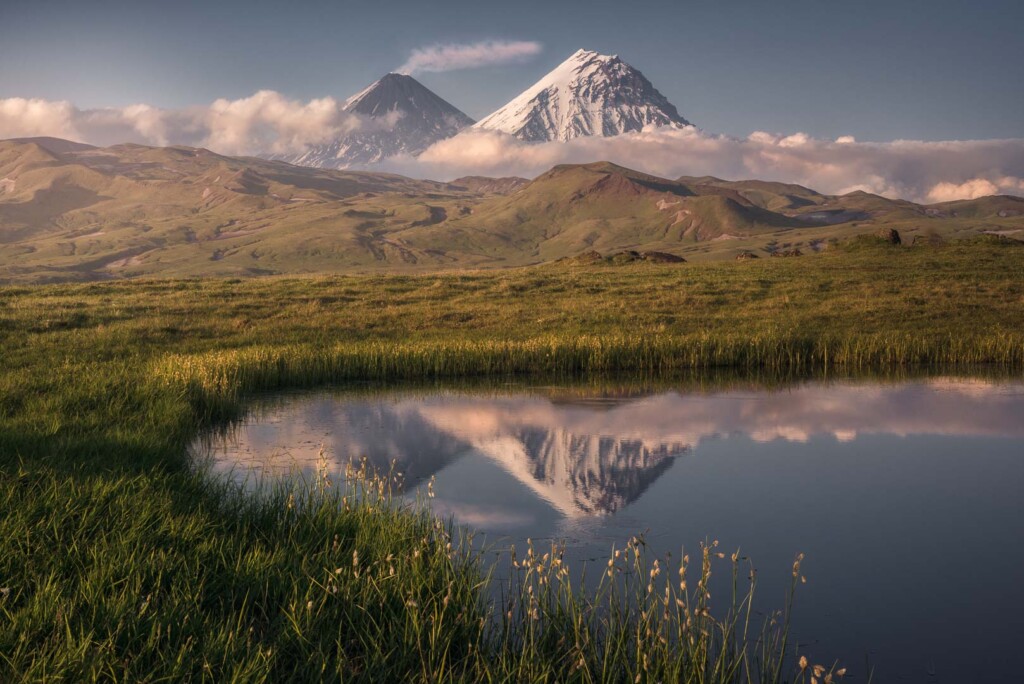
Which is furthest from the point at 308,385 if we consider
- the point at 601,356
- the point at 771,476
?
the point at 771,476

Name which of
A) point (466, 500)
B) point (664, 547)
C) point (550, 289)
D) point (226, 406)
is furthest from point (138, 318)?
point (664, 547)

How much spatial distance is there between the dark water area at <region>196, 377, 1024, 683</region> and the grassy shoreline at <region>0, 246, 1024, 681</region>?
83.6 inches

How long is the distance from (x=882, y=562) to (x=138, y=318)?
118 ft

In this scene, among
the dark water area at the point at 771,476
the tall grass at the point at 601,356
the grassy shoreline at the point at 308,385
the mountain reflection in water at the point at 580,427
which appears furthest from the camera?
the tall grass at the point at 601,356

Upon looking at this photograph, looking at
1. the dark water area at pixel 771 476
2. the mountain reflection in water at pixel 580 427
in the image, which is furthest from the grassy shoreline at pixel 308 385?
the mountain reflection in water at pixel 580 427

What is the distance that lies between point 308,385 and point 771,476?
17.2m

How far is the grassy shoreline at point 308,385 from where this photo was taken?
785cm

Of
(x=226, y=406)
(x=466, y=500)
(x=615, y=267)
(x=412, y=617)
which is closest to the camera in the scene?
(x=412, y=617)

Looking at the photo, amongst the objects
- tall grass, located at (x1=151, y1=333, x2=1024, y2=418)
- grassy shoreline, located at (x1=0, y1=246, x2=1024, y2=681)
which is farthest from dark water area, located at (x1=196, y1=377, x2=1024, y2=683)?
tall grass, located at (x1=151, y1=333, x2=1024, y2=418)

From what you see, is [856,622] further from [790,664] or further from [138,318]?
[138,318]

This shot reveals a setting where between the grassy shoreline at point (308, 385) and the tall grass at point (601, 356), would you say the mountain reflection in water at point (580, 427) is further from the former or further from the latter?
the tall grass at point (601, 356)

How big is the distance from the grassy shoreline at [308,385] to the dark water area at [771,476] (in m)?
2.12

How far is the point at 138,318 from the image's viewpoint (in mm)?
40250

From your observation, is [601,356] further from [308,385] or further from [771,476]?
[771,476]
